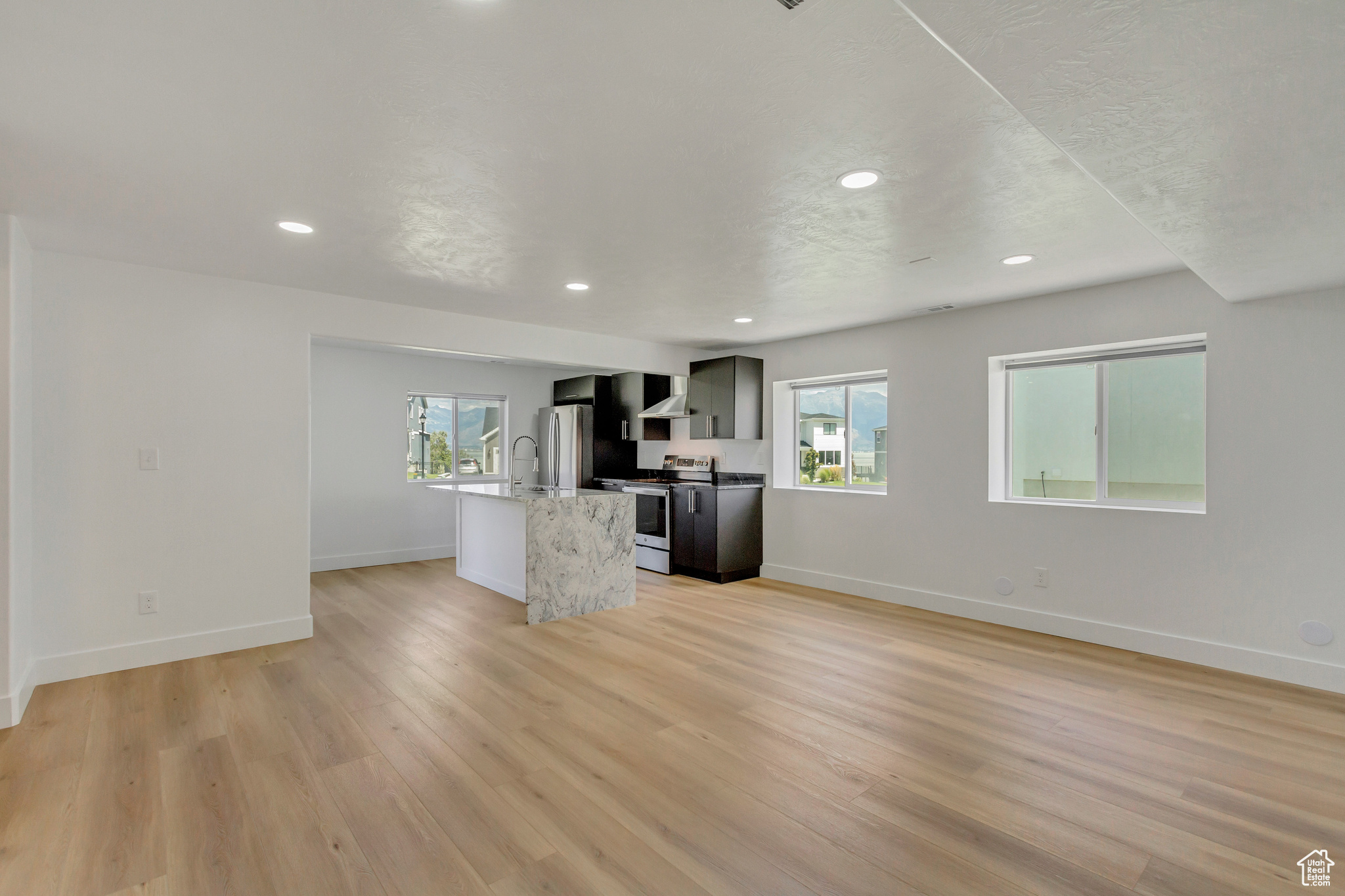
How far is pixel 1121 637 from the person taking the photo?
153 inches

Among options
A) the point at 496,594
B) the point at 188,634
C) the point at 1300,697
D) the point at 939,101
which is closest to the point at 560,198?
the point at 939,101

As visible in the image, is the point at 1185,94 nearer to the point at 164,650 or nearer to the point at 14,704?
the point at 14,704

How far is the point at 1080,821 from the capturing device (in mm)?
2074

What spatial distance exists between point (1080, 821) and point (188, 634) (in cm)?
459

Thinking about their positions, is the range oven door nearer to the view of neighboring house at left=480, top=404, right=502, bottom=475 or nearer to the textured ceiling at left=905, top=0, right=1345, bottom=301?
the view of neighboring house at left=480, top=404, right=502, bottom=475

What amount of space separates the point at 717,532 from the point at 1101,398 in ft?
10.4

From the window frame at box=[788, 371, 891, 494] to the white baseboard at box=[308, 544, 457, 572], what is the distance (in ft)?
12.2

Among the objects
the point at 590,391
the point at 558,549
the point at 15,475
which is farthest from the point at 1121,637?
the point at 15,475

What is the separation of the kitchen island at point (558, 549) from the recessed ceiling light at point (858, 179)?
306 centimetres

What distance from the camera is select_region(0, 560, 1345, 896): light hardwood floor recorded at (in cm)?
184

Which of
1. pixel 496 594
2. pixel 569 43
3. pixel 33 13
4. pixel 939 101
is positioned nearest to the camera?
pixel 33 13

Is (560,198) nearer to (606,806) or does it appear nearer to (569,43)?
(569,43)

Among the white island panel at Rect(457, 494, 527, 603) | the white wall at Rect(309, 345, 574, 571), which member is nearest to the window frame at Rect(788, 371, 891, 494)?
the white island panel at Rect(457, 494, 527, 603)
